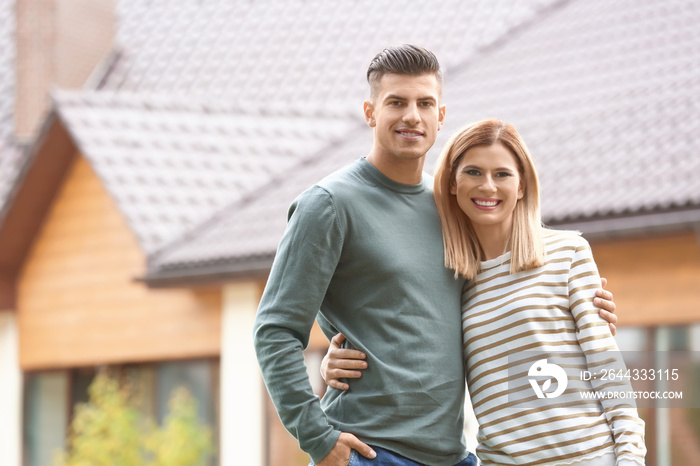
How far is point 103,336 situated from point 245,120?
3.19 meters

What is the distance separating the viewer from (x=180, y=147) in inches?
514

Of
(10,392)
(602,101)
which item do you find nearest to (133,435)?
(10,392)

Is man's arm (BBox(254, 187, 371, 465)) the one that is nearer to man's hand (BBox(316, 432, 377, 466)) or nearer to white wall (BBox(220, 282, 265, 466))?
man's hand (BBox(316, 432, 377, 466))

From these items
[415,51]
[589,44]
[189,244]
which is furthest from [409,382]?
[589,44]

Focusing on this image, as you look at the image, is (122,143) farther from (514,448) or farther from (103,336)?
(514,448)

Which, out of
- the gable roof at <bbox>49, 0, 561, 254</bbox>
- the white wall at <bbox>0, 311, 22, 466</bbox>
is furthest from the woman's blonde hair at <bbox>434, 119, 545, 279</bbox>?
the white wall at <bbox>0, 311, 22, 466</bbox>

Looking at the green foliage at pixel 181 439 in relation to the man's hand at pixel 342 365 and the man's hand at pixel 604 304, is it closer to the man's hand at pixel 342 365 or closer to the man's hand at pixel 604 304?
the man's hand at pixel 342 365

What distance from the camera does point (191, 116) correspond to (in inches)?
542

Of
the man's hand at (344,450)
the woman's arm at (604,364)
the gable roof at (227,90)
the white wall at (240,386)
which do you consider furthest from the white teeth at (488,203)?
Result: the gable roof at (227,90)

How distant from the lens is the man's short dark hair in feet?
10.9

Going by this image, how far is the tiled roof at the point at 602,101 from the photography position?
9047 mm

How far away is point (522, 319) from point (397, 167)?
59 centimetres

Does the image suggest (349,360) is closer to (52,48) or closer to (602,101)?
(602,101)

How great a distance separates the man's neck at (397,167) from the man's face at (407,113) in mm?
→ 47
